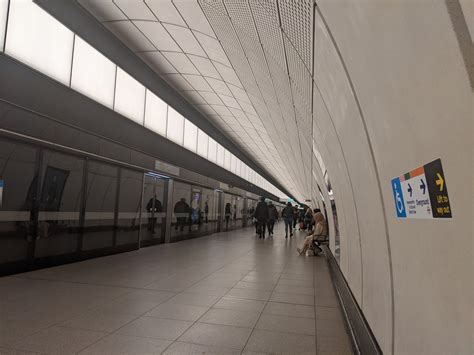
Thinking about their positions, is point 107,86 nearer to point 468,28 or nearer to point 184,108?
point 184,108

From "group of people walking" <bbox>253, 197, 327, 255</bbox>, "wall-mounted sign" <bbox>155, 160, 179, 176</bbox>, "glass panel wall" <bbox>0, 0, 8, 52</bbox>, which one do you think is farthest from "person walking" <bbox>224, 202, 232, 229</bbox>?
"glass panel wall" <bbox>0, 0, 8, 52</bbox>

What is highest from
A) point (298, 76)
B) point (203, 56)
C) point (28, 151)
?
point (203, 56)

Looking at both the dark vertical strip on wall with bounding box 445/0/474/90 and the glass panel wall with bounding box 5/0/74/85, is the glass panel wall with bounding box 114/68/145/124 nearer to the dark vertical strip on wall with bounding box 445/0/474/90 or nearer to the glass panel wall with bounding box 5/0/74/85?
the glass panel wall with bounding box 5/0/74/85

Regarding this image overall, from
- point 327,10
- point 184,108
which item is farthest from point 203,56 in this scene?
point 327,10

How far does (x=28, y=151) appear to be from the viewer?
6734mm

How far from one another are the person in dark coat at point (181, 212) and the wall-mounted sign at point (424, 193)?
488 inches

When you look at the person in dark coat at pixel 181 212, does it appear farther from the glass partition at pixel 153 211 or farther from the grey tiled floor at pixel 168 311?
the grey tiled floor at pixel 168 311

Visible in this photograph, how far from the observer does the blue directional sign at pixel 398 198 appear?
2.07 metres

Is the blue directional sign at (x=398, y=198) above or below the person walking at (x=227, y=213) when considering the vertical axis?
below

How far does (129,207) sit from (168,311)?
6287 millimetres

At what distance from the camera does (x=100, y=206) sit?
9023mm

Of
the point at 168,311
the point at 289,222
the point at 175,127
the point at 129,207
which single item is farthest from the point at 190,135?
the point at 168,311

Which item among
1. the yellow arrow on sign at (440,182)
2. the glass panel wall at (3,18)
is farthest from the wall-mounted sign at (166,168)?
the yellow arrow on sign at (440,182)

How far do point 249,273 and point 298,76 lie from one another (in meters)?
4.50
